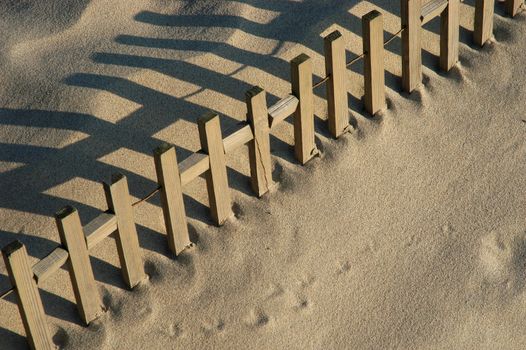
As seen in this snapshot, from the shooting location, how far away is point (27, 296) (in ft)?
14.5

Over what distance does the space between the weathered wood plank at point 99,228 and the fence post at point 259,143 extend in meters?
0.82

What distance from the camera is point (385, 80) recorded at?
5793 mm

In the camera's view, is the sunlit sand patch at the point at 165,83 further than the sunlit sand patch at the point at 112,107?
Yes

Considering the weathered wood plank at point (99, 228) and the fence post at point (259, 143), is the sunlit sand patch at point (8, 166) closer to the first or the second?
the weathered wood plank at point (99, 228)

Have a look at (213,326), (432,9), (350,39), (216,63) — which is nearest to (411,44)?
(432,9)

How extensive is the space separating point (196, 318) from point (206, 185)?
703 millimetres

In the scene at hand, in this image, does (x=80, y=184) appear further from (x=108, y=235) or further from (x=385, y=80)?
(x=385, y=80)

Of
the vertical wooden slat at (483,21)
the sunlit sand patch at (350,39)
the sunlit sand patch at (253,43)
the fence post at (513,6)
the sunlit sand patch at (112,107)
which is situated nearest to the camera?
the sunlit sand patch at (112,107)

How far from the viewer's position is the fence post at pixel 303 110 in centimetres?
500

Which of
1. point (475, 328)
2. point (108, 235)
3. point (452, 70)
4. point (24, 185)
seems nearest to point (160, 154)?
point (108, 235)

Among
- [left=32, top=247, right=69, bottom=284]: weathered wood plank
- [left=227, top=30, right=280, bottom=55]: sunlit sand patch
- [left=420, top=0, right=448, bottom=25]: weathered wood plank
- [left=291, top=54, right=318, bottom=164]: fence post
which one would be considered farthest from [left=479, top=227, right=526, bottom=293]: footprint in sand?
[left=32, top=247, right=69, bottom=284]: weathered wood plank

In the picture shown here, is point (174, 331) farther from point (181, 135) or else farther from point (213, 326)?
point (181, 135)

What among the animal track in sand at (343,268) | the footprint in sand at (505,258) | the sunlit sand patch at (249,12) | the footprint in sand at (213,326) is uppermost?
the sunlit sand patch at (249,12)

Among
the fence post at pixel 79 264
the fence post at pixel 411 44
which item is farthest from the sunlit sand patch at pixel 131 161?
the fence post at pixel 411 44
